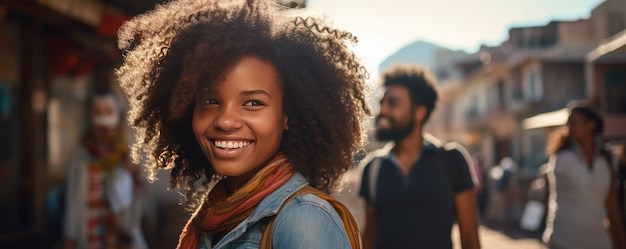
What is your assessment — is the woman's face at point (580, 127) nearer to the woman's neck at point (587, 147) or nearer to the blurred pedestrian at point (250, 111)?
the woman's neck at point (587, 147)

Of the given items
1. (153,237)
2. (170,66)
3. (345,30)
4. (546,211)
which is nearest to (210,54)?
(170,66)

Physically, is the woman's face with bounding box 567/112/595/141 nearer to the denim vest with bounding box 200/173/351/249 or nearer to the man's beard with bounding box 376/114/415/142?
the man's beard with bounding box 376/114/415/142

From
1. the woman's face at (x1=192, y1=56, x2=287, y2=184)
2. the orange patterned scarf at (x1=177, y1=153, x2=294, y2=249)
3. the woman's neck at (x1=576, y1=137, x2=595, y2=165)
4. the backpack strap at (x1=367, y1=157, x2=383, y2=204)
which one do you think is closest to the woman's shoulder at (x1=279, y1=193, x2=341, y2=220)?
the orange patterned scarf at (x1=177, y1=153, x2=294, y2=249)

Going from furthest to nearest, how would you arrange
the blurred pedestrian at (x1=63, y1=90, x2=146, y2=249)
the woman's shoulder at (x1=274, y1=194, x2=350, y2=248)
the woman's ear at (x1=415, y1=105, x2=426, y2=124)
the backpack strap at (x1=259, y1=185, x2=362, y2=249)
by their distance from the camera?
1. the blurred pedestrian at (x1=63, y1=90, x2=146, y2=249)
2. the woman's ear at (x1=415, y1=105, x2=426, y2=124)
3. the backpack strap at (x1=259, y1=185, x2=362, y2=249)
4. the woman's shoulder at (x1=274, y1=194, x2=350, y2=248)

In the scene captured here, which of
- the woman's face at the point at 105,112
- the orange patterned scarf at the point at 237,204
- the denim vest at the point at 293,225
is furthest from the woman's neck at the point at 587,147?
the denim vest at the point at 293,225

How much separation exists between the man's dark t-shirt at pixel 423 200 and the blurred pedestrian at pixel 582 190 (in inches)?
52.3

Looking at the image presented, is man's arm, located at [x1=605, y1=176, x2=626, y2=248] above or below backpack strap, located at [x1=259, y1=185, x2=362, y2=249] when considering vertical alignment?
below

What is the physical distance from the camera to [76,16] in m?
7.21

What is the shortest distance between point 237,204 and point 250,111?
0.80 ft

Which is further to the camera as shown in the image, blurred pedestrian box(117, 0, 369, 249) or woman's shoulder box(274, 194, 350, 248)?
blurred pedestrian box(117, 0, 369, 249)

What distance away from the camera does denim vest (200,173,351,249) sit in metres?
1.45

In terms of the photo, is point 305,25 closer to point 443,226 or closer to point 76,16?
point 443,226

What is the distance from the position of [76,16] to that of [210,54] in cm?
595

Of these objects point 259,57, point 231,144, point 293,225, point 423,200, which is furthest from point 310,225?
point 423,200
